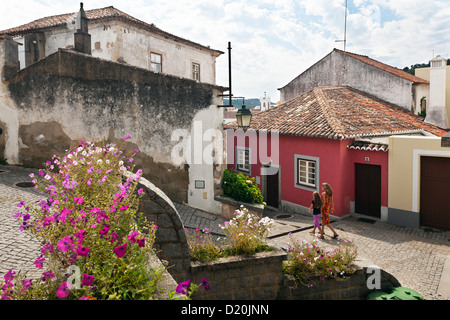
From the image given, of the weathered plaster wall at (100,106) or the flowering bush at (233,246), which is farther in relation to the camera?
the weathered plaster wall at (100,106)

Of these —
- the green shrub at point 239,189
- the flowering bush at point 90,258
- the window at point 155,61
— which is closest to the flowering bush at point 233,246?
the flowering bush at point 90,258

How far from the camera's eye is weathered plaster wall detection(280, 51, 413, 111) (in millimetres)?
19625

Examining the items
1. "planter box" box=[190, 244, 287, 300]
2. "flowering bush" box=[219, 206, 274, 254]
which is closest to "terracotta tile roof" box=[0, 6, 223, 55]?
"flowering bush" box=[219, 206, 274, 254]

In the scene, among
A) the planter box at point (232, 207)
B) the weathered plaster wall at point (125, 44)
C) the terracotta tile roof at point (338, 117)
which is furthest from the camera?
the weathered plaster wall at point (125, 44)

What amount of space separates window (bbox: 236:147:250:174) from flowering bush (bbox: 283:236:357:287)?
500 inches

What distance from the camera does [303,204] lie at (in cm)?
1541

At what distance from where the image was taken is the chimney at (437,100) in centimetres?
1738

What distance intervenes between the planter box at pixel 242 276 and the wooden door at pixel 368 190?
9.63 metres

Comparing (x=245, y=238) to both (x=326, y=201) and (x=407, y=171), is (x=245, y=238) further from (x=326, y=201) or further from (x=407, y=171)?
(x=407, y=171)

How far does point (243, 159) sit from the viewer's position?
1886 centimetres

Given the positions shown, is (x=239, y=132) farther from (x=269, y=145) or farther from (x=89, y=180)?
(x=89, y=180)

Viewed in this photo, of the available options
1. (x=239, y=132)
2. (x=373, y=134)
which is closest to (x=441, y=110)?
(x=373, y=134)

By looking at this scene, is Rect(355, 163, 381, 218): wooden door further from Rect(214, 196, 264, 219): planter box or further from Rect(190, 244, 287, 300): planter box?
Rect(190, 244, 287, 300): planter box

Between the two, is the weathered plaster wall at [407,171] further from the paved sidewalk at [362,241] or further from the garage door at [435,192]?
the paved sidewalk at [362,241]
